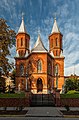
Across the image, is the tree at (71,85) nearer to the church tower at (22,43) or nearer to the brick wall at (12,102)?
the church tower at (22,43)

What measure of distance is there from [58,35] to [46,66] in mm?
12929

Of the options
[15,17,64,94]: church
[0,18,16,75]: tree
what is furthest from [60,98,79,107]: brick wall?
[15,17,64,94]: church

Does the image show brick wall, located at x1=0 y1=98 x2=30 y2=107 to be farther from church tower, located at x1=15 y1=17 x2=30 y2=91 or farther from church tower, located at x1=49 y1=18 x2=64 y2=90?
church tower, located at x1=49 y1=18 x2=64 y2=90

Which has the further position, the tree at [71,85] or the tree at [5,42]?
the tree at [71,85]

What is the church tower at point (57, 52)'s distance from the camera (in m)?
59.7

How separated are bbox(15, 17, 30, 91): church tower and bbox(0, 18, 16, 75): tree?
71.8ft

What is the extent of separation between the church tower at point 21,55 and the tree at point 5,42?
71.8 feet

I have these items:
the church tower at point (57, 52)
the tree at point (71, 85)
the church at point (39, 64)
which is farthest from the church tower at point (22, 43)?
the tree at point (71, 85)

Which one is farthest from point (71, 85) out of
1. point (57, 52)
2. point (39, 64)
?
point (57, 52)

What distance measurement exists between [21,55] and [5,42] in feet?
87.7

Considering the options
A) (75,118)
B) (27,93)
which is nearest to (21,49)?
(27,93)

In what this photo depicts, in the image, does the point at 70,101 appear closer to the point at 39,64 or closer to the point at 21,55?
the point at 39,64

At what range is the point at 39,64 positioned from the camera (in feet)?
180

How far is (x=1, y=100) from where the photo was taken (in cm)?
3030
